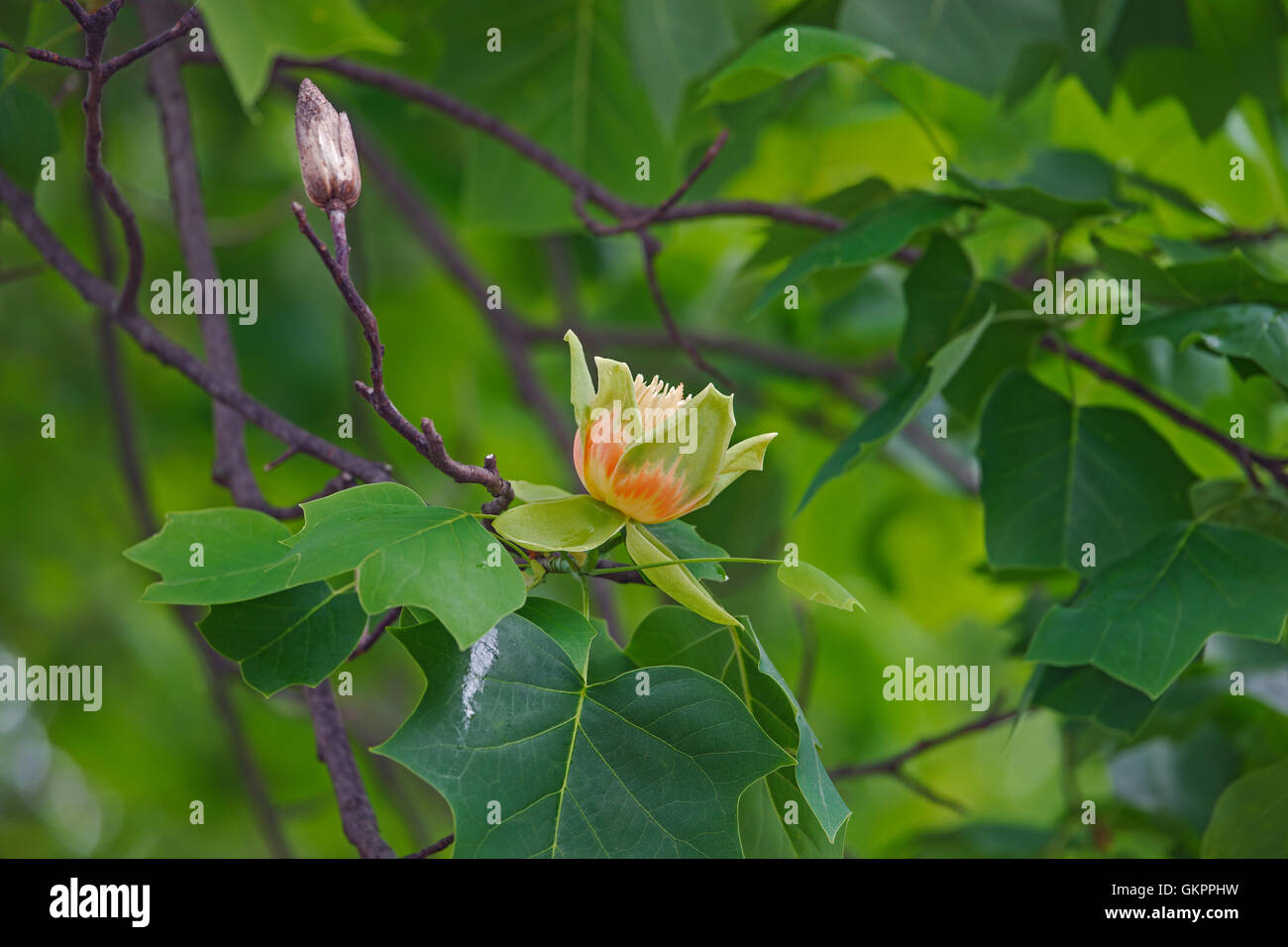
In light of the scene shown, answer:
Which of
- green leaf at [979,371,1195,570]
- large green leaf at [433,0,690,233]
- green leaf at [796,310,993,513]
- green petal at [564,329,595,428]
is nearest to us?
green petal at [564,329,595,428]

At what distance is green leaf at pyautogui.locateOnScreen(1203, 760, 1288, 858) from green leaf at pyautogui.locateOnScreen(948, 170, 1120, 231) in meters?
0.62

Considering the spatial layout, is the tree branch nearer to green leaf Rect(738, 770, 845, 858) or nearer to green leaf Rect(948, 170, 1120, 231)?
green leaf Rect(738, 770, 845, 858)

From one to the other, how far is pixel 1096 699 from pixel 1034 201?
1.72 ft

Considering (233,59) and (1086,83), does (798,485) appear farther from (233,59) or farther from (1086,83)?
(233,59)

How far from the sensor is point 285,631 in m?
0.78

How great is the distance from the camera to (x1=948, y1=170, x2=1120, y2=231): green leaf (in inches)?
42.6

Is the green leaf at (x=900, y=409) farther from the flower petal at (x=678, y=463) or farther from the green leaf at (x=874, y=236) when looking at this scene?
the flower petal at (x=678, y=463)

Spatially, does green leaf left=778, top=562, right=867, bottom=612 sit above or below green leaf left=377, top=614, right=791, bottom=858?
above

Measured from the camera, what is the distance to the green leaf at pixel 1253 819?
1.10m

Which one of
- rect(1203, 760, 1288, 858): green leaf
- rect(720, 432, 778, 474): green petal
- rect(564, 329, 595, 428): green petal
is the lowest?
rect(1203, 760, 1288, 858): green leaf

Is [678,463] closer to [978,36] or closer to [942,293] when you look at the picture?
[942,293]

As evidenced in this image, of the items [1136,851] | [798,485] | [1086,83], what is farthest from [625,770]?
[798,485]

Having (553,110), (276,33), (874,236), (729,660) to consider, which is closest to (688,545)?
(729,660)

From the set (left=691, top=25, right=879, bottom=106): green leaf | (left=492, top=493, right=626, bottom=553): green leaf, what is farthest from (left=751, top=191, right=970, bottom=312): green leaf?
(left=492, top=493, right=626, bottom=553): green leaf
